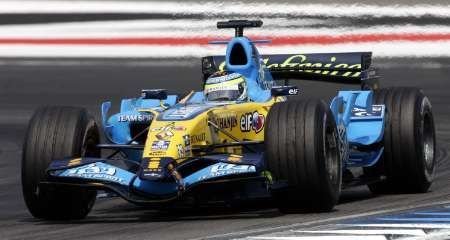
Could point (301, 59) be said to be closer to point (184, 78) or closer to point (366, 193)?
point (366, 193)

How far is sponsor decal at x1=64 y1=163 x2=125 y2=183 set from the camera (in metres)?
10.8

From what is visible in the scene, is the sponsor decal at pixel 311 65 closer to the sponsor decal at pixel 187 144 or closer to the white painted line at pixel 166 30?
the sponsor decal at pixel 187 144

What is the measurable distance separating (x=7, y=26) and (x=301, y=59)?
1328 centimetres

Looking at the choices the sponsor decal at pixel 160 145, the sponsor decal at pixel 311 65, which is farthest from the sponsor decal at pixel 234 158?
the sponsor decal at pixel 311 65

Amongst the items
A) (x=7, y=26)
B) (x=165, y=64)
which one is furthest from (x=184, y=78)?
(x=7, y=26)

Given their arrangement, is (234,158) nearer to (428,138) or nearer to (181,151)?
(181,151)

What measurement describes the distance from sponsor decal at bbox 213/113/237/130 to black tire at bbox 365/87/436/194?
6.16ft

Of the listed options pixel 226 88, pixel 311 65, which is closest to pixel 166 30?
pixel 311 65

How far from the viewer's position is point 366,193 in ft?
44.3

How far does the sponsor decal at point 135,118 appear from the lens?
1231cm

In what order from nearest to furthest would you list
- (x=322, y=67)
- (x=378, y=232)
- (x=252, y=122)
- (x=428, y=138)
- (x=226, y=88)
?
1. (x=378, y=232)
2. (x=252, y=122)
3. (x=226, y=88)
4. (x=428, y=138)
5. (x=322, y=67)

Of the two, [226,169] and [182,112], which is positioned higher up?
[182,112]

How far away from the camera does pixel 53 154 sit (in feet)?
36.4

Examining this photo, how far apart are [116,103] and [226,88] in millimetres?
9364
